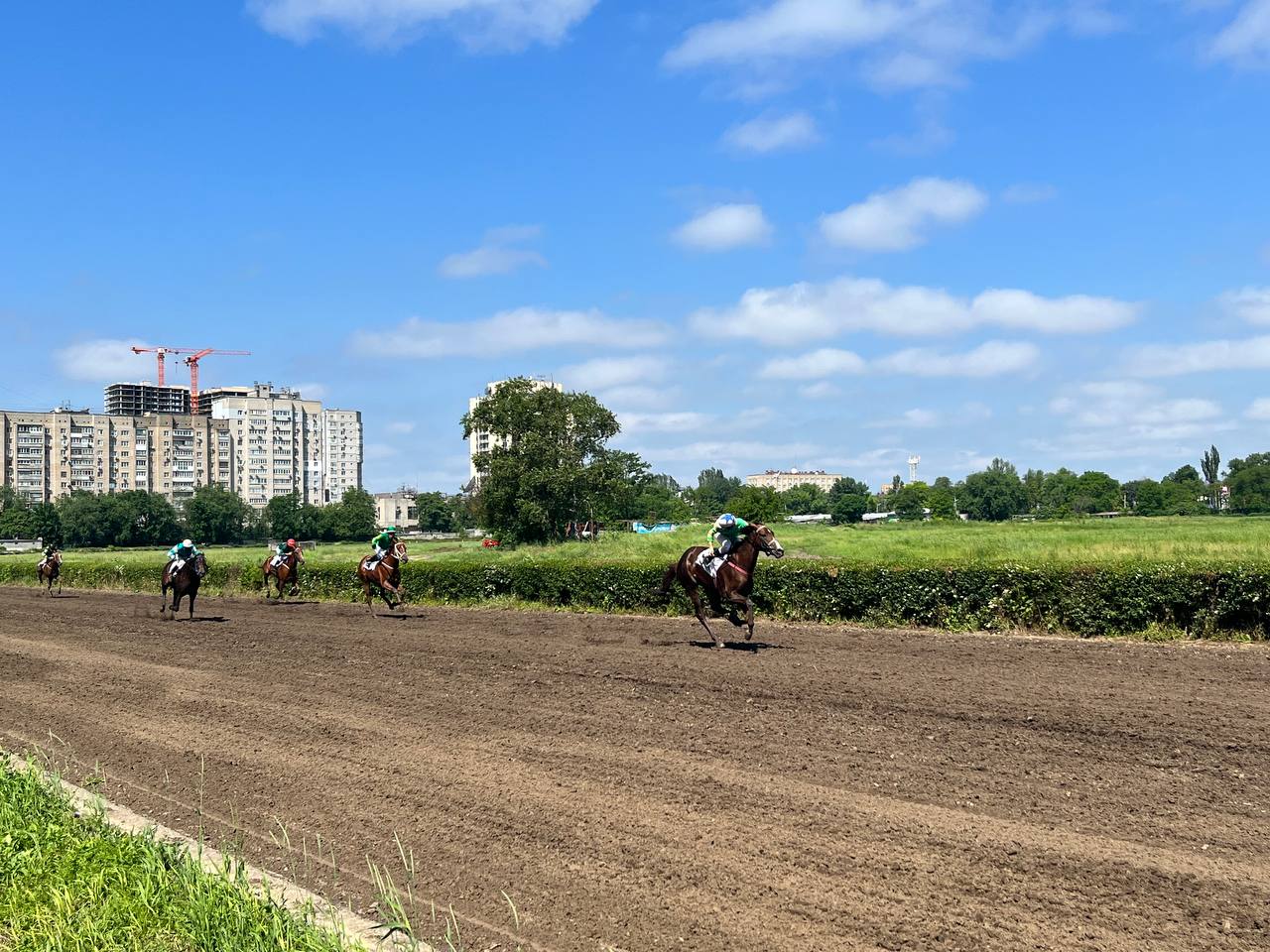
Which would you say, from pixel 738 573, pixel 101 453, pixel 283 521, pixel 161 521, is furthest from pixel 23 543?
pixel 738 573

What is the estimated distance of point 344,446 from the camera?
7594 inches

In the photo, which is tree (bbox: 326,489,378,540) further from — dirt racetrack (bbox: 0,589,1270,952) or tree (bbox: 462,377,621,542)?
dirt racetrack (bbox: 0,589,1270,952)

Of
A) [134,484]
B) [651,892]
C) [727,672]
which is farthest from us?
[134,484]

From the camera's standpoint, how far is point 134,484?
487 ft

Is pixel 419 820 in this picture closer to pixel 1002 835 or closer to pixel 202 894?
pixel 202 894

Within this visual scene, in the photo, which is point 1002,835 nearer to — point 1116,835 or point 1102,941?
point 1116,835

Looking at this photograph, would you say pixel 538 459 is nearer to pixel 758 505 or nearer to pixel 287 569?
pixel 758 505

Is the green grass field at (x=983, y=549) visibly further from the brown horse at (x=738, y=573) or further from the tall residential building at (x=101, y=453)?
the tall residential building at (x=101, y=453)

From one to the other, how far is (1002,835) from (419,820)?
3.55m

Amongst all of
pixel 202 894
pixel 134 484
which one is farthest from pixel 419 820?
pixel 134 484

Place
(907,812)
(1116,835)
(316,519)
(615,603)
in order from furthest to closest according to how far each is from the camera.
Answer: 1. (316,519)
2. (615,603)
3. (907,812)
4. (1116,835)

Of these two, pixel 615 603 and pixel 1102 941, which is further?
pixel 615 603

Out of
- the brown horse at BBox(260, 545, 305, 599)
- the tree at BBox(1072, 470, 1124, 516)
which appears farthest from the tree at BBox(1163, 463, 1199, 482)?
the brown horse at BBox(260, 545, 305, 599)

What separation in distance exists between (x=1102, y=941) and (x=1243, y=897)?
3.07 ft
